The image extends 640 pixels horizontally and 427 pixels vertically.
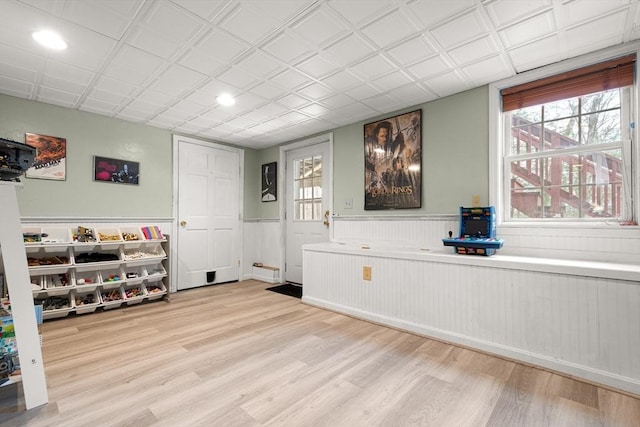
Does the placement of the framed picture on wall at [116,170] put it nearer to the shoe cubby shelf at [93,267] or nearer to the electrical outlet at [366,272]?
the shoe cubby shelf at [93,267]

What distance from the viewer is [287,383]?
196 cm

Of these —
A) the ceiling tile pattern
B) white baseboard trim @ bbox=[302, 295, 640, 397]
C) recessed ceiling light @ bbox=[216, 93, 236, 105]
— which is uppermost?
the ceiling tile pattern

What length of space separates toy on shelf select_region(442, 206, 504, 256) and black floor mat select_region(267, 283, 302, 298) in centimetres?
239

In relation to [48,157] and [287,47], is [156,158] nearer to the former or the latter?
[48,157]

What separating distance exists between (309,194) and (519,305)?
332cm

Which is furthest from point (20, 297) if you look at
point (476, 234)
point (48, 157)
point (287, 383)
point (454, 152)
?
point (454, 152)

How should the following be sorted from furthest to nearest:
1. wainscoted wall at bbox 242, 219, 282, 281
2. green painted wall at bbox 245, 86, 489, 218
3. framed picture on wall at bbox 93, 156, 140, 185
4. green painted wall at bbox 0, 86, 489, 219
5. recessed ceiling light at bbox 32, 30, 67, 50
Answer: wainscoted wall at bbox 242, 219, 282, 281
framed picture on wall at bbox 93, 156, 140, 185
green painted wall at bbox 0, 86, 489, 219
green painted wall at bbox 245, 86, 489, 218
recessed ceiling light at bbox 32, 30, 67, 50

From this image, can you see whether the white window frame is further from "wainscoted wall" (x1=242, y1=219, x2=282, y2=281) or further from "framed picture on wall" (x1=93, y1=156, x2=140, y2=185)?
"framed picture on wall" (x1=93, y1=156, x2=140, y2=185)

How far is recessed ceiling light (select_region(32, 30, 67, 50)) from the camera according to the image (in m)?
2.19

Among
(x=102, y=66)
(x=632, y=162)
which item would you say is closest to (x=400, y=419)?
(x=632, y=162)

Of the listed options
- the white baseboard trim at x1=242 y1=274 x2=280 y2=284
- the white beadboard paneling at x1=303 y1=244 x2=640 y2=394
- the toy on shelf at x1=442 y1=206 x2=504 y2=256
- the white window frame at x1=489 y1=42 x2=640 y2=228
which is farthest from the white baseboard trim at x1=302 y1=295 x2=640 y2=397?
the white baseboard trim at x1=242 y1=274 x2=280 y2=284

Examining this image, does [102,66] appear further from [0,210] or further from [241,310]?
[241,310]

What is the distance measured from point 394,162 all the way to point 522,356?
7.77ft

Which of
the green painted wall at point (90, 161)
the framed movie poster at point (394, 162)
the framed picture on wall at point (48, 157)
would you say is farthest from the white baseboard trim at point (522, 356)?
the framed picture on wall at point (48, 157)
